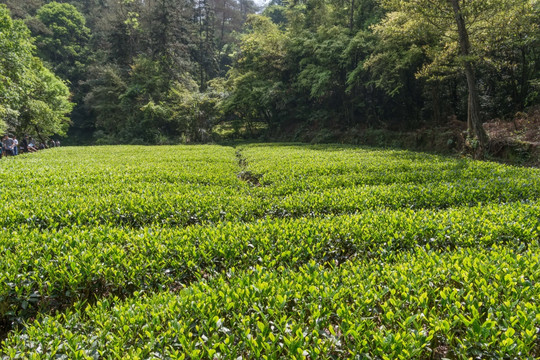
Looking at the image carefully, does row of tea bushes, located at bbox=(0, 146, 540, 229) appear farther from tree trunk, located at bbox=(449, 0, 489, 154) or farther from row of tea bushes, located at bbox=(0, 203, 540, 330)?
tree trunk, located at bbox=(449, 0, 489, 154)

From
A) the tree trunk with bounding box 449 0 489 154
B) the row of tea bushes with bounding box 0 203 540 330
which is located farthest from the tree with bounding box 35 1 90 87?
the row of tea bushes with bounding box 0 203 540 330

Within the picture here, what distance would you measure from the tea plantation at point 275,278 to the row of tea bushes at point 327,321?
0.02 metres

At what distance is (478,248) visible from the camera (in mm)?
4387

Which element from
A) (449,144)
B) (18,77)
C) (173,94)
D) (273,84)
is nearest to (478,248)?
(449,144)

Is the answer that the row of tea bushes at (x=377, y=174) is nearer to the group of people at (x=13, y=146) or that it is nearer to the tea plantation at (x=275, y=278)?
the tea plantation at (x=275, y=278)

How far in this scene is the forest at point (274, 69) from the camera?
16.3 metres

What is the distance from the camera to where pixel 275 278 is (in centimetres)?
344

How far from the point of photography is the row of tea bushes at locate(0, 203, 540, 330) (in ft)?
12.1

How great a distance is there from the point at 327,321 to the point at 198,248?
2.39 m

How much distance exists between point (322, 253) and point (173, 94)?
3992 cm

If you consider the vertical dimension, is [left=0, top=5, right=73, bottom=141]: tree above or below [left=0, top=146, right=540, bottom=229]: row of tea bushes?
above

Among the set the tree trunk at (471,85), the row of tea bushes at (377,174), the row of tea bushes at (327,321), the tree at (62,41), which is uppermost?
the tree at (62,41)

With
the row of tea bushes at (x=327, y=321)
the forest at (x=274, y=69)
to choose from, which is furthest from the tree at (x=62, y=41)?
the row of tea bushes at (x=327, y=321)

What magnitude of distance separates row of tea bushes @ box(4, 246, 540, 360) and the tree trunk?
14.4 metres
